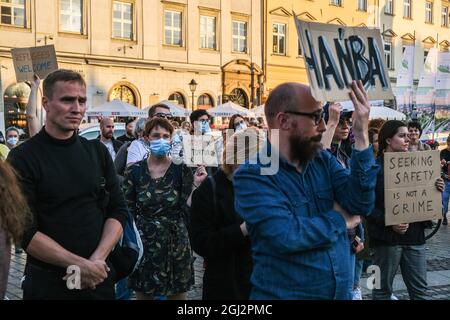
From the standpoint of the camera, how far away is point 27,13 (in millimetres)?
24719

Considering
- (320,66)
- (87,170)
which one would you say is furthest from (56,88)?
(320,66)

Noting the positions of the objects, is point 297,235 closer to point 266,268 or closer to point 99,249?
point 266,268

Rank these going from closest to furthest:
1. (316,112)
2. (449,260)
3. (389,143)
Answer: (316,112)
(389,143)
(449,260)

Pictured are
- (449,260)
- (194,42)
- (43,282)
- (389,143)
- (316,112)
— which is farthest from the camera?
(194,42)

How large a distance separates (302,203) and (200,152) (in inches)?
156

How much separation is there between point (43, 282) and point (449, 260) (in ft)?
22.0

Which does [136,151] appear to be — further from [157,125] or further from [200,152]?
[157,125]

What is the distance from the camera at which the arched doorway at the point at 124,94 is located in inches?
1073

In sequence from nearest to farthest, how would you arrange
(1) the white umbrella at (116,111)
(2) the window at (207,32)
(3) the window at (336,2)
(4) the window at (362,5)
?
(1) the white umbrella at (116,111) < (2) the window at (207,32) < (3) the window at (336,2) < (4) the window at (362,5)

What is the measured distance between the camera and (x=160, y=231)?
15.3 feet

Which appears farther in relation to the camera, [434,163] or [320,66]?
[434,163]

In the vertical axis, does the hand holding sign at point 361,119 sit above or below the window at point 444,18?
below

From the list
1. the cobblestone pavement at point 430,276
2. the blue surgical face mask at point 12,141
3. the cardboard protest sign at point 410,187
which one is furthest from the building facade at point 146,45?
the cardboard protest sign at point 410,187

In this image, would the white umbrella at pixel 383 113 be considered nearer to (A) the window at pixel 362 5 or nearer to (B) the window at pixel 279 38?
(B) the window at pixel 279 38
